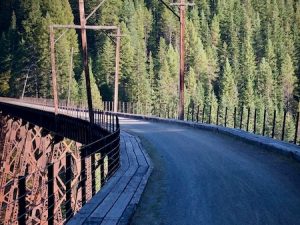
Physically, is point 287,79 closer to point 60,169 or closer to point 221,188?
point 60,169

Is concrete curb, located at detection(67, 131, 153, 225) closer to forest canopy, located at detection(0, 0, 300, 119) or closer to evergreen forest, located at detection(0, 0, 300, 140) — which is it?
evergreen forest, located at detection(0, 0, 300, 140)

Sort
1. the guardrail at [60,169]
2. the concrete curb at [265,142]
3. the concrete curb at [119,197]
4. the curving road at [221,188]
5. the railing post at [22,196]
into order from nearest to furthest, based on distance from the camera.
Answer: the railing post at [22,196]
the concrete curb at [119,197]
the guardrail at [60,169]
the curving road at [221,188]
the concrete curb at [265,142]

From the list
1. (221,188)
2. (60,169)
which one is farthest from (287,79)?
(221,188)

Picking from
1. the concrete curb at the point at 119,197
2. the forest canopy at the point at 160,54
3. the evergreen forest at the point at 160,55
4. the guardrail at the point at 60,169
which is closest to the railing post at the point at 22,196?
the guardrail at the point at 60,169

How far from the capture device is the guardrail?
654cm

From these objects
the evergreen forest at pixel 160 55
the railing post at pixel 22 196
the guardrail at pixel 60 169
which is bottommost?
the guardrail at pixel 60 169

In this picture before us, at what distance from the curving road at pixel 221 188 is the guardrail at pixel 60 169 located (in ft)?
3.93

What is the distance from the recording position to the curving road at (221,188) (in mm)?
6651

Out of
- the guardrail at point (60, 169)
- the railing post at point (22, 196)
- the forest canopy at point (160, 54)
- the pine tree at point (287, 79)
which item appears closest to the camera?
the railing post at point (22, 196)

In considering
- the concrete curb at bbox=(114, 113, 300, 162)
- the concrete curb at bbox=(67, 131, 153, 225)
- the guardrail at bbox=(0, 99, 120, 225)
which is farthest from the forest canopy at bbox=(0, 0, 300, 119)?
the concrete curb at bbox=(67, 131, 153, 225)

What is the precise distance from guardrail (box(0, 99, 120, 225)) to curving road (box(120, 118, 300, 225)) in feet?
3.93

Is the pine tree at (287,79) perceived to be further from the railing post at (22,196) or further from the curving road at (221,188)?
the railing post at (22,196)

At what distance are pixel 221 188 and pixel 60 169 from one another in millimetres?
19155

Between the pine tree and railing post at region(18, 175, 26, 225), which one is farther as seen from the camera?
the pine tree
